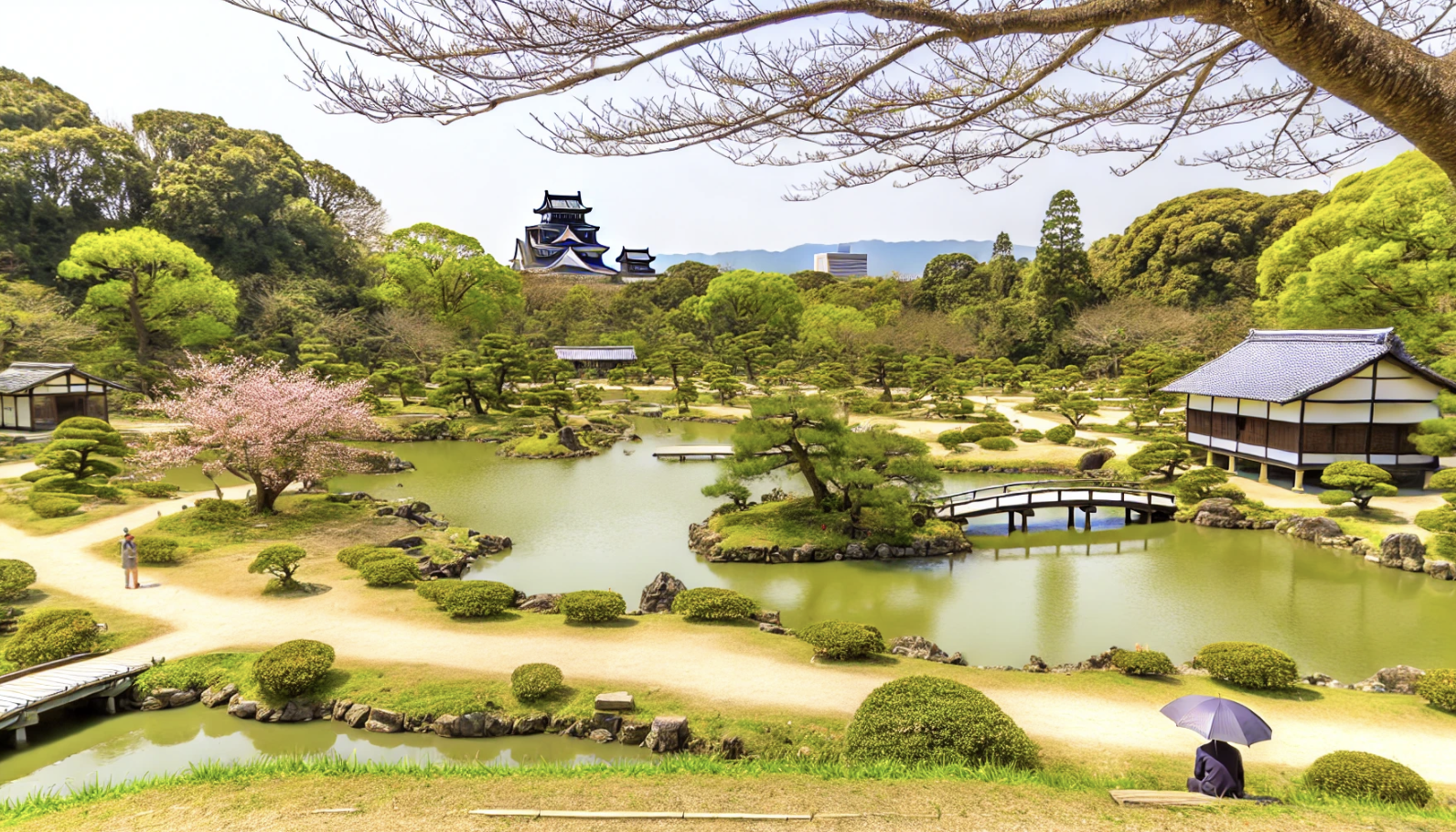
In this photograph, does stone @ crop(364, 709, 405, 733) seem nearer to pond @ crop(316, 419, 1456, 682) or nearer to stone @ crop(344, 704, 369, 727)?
stone @ crop(344, 704, 369, 727)

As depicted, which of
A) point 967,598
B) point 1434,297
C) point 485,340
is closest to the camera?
point 967,598

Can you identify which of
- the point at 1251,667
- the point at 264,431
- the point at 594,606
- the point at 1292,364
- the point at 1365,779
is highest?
the point at 1292,364

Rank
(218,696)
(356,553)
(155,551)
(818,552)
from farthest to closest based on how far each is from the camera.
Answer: (818,552)
(356,553)
(155,551)
(218,696)

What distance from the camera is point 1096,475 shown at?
21109mm

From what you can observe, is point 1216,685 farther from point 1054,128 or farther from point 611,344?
point 611,344

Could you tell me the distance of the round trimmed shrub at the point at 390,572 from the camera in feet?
38.5

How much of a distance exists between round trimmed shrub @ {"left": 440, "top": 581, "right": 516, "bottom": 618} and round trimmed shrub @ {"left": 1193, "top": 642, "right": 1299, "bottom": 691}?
29.5ft

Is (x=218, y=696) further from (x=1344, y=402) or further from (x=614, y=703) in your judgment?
(x=1344, y=402)

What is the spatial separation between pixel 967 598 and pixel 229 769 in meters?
10.3

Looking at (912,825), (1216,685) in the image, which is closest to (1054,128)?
(912,825)

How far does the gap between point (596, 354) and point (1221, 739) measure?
4341cm

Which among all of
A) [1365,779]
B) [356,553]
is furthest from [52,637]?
[1365,779]

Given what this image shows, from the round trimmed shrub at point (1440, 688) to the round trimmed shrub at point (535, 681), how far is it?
921 cm

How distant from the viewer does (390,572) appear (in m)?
11.8
